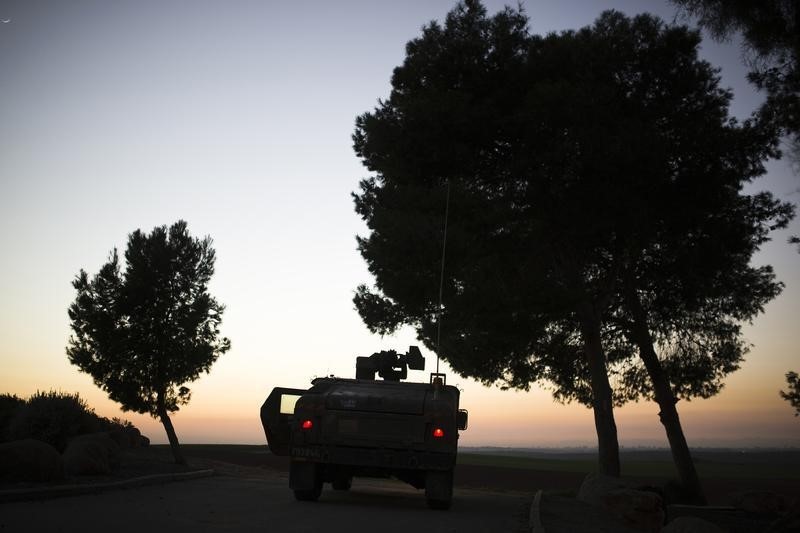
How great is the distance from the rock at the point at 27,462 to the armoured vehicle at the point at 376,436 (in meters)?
4.24

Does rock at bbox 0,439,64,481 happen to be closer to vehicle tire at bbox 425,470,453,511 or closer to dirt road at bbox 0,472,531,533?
dirt road at bbox 0,472,531,533

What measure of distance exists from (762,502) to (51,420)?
1841 centimetres

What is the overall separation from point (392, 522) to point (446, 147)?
503 inches

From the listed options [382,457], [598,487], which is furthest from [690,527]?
[598,487]

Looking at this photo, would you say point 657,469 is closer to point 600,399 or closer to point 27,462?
point 600,399

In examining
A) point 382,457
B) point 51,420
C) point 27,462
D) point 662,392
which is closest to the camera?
point 382,457

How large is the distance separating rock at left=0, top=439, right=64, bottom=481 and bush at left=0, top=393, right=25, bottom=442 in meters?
7.18

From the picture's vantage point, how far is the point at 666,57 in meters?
22.3

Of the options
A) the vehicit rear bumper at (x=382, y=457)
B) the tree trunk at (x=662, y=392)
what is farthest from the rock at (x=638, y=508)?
the tree trunk at (x=662, y=392)

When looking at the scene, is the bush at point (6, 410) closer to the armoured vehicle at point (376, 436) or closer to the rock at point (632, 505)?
Result: the armoured vehicle at point (376, 436)

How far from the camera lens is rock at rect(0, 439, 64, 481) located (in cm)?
1296

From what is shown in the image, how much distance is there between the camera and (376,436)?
1256 cm

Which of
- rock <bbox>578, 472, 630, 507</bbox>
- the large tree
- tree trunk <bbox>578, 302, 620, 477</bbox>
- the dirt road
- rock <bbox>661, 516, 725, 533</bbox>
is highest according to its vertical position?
the large tree

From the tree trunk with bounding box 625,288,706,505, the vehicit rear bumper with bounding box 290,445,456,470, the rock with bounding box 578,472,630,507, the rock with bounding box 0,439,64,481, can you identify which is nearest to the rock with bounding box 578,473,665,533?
the rock with bounding box 578,472,630,507
